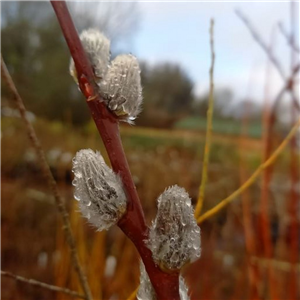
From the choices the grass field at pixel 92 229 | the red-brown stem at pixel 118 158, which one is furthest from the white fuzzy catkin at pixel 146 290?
the grass field at pixel 92 229

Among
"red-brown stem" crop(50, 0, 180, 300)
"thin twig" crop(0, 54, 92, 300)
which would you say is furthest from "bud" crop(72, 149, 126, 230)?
"thin twig" crop(0, 54, 92, 300)

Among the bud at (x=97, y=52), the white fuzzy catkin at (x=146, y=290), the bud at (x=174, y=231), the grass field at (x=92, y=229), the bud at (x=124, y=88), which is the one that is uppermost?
the bud at (x=97, y=52)

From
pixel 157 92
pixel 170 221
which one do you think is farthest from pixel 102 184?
pixel 157 92

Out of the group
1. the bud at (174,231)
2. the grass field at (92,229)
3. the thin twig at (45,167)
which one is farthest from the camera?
the grass field at (92,229)

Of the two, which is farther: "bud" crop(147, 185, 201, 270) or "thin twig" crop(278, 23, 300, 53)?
"thin twig" crop(278, 23, 300, 53)

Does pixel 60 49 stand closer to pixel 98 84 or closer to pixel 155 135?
pixel 155 135

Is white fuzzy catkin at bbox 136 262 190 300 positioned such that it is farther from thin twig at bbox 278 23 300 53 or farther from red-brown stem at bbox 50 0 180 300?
thin twig at bbox 278 23 300 53

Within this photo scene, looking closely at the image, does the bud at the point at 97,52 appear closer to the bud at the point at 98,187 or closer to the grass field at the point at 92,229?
the bud at the point at 98,187

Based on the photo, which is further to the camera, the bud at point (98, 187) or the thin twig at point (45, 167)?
the thin twig at point (45, 167)
